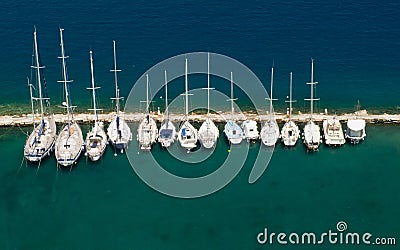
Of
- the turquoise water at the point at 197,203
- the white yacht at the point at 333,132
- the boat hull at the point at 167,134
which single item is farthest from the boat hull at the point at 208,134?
the white yacht at the point at 333,132

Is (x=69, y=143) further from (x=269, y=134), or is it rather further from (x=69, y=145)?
(x=269, y=134)

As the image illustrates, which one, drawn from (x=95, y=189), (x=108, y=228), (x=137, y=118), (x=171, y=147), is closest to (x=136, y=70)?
(x=137, y=118)

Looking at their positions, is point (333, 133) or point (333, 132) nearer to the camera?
point (333, 133)

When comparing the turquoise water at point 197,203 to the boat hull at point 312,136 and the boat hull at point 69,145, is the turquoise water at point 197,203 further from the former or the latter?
the boat hull at point 69,145

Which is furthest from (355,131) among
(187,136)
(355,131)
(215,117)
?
(187,136)

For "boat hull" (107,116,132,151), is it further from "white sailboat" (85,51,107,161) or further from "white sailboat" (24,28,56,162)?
"white sailboat" (24,28,56,162)

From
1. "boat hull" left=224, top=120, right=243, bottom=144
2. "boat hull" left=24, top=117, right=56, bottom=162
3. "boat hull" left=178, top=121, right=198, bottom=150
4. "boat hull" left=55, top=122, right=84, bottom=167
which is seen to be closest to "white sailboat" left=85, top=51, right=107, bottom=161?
"boat hull" left=55, top=122, right=84, bottom=167
